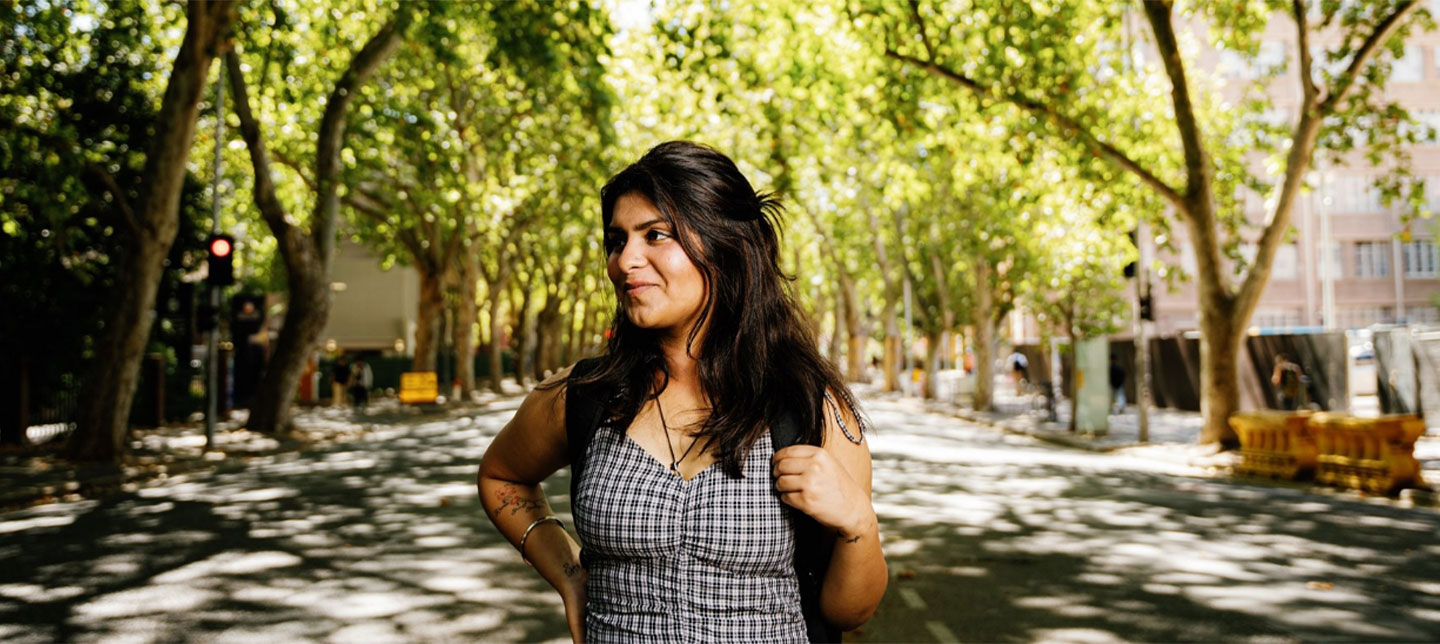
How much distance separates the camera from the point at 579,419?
2277 mm

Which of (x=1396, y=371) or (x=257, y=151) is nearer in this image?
(x=257, y=151)

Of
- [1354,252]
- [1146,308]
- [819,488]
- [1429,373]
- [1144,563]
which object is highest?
[1354,252]

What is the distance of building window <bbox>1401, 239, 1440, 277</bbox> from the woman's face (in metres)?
63.1

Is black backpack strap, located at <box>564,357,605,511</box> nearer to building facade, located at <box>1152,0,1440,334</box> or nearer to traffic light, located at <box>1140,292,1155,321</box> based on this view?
traffic light, located at <box>1140,292,1155,321</box>

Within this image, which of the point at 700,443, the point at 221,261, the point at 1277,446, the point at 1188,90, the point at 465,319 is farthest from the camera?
the point at 465,319

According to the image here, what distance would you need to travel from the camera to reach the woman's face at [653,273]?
87.1 inches

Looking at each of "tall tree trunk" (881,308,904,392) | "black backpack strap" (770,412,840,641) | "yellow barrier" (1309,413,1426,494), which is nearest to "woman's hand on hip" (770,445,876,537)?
"black backpack strap" (770,412,840,641)

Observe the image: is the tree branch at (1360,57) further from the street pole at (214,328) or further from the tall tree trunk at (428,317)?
the tall tree trunk at (428,317)

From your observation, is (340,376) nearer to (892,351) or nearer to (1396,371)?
(892,351)

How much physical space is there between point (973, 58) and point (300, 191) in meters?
22.2

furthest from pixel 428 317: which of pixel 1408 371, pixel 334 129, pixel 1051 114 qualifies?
pixel 1408 371

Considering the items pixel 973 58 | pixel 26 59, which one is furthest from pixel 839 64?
pixel 26 59

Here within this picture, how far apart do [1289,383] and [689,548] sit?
80.2ft

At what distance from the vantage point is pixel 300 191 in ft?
109
